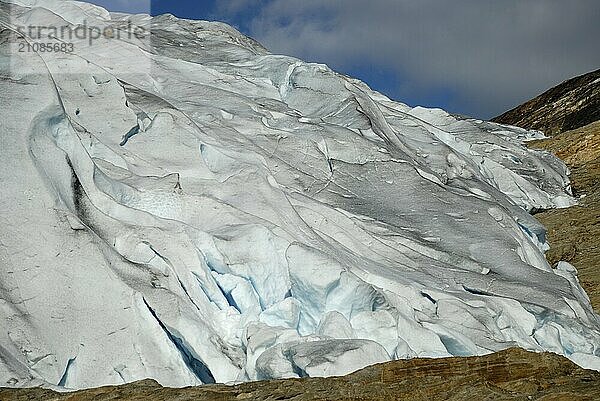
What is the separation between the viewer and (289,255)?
8938 millimetres

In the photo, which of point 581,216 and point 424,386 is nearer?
point 424,386

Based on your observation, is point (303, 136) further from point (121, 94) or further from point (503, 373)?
point (503, 373)

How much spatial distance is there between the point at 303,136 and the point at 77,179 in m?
6.34

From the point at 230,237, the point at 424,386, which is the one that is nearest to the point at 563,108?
the point at 230,237

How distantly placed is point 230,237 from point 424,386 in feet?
14.3

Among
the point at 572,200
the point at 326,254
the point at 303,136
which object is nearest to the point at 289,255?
the point at 326,254

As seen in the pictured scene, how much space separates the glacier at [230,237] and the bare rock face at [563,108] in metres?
17.3

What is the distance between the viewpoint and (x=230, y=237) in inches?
356

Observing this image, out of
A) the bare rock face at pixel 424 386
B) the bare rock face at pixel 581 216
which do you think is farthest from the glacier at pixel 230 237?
the bare rock face at pixel 424 386

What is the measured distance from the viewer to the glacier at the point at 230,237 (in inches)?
283

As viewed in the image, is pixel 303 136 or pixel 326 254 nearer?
pixel 326 254

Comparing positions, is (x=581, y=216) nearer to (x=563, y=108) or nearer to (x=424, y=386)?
(x=424, y=386)

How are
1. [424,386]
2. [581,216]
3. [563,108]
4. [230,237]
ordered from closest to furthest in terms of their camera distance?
1. [424,386]
2. [230,237]
3. [581,216]
4. [563,108]

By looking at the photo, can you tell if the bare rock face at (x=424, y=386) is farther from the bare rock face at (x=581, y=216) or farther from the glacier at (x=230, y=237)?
the bare rock face at (x=581, y=216)
